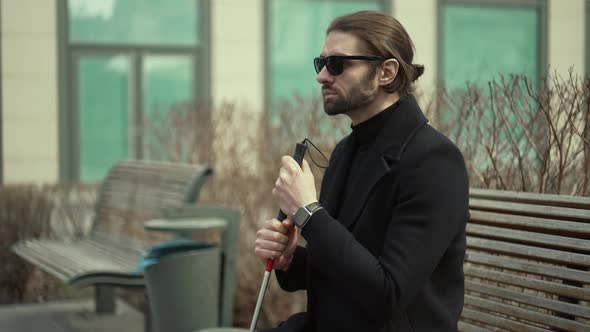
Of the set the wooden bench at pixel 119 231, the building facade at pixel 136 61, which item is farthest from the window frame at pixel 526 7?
the wooden bench at pixel 119 231

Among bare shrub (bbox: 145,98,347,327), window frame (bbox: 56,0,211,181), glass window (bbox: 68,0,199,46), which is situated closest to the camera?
bare shrub (bbox: 145,98,347,327)

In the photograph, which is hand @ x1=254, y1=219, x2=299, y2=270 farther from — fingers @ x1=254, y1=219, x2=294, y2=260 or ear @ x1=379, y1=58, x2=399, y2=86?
ear @ x1=379, y1=58, x2=399, y2=86

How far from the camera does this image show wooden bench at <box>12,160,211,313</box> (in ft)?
18.4

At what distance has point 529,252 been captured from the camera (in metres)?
3.21

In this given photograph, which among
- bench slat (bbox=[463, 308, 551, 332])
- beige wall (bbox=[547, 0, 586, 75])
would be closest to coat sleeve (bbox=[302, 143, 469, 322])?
bench slat (bbox=[463, 308, 551, 332])

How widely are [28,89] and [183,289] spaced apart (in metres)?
10.0

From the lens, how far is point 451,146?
8.66 feet

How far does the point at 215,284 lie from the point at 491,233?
2072 millimetres

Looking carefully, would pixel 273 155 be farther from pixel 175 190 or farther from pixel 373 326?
pixel 373 326

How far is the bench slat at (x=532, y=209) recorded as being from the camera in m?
3.05

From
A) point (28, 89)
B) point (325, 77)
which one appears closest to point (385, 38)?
point (325, 77)

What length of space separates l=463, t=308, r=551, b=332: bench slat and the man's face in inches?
37.5

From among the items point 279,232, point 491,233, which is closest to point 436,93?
point 491,233

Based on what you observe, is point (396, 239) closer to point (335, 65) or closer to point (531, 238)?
point (335, 65)
